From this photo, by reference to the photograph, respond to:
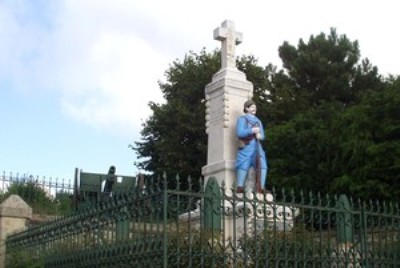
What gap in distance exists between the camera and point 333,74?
3130 centimetres

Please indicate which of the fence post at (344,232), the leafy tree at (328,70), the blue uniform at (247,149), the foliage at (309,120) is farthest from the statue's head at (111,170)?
the leafy tree at (328,70)

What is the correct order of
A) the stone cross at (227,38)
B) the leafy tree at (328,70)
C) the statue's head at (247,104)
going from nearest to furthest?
the statue's head at (247,104) → the stone cross at (227,38) → the leafy tree at (328,70)

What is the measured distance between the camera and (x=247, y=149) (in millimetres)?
11516

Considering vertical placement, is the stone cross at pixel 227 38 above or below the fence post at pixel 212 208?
above

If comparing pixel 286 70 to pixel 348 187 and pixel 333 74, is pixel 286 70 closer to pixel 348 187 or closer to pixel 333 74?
pixel 333 74

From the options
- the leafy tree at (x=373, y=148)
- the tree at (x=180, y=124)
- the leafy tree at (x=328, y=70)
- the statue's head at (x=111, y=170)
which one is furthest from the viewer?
the leafy tree at (x=328, y=70)

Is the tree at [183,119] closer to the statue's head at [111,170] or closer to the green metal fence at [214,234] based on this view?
the statue's head at [111,170]

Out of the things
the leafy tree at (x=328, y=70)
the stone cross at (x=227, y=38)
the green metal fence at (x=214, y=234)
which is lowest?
the green metal fence at (x=214, y=234)

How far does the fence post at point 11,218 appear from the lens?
1146cm

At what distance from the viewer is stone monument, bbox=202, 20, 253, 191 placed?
11711mm

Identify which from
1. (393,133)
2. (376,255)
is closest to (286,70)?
(393,133)

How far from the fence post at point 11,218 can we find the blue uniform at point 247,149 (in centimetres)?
385

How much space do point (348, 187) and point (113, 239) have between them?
12890 mm

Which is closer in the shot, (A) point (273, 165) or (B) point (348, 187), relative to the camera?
(B) point (348, 187)
